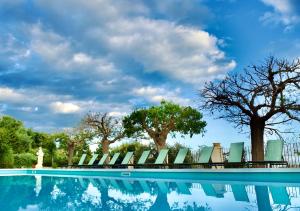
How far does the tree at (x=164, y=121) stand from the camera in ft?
72.8

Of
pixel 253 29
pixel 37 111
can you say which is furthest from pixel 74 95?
pixel 253 29

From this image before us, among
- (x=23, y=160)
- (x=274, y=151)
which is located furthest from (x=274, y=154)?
(x=23, y=160)

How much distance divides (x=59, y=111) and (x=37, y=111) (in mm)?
1967

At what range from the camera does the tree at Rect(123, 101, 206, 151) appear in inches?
874

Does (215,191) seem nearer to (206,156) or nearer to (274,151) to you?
(274,151)

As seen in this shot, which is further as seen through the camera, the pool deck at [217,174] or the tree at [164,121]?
the tree at [164,121]

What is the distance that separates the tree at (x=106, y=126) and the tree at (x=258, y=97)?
35.9 ft

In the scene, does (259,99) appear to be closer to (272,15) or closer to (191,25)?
(272,15)

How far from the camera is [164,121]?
2245 centimetres

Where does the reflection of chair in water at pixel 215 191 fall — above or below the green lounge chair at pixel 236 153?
below

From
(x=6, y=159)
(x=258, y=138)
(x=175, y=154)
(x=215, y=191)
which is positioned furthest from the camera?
(x=6, y=159)

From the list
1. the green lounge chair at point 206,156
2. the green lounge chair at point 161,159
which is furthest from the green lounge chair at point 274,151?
the green lounge chair at point 161,159

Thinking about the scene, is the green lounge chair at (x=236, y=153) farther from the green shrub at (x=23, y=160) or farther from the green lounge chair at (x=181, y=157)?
the green shrub at (x=23, y=160)

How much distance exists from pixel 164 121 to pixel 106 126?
4.19 meters
